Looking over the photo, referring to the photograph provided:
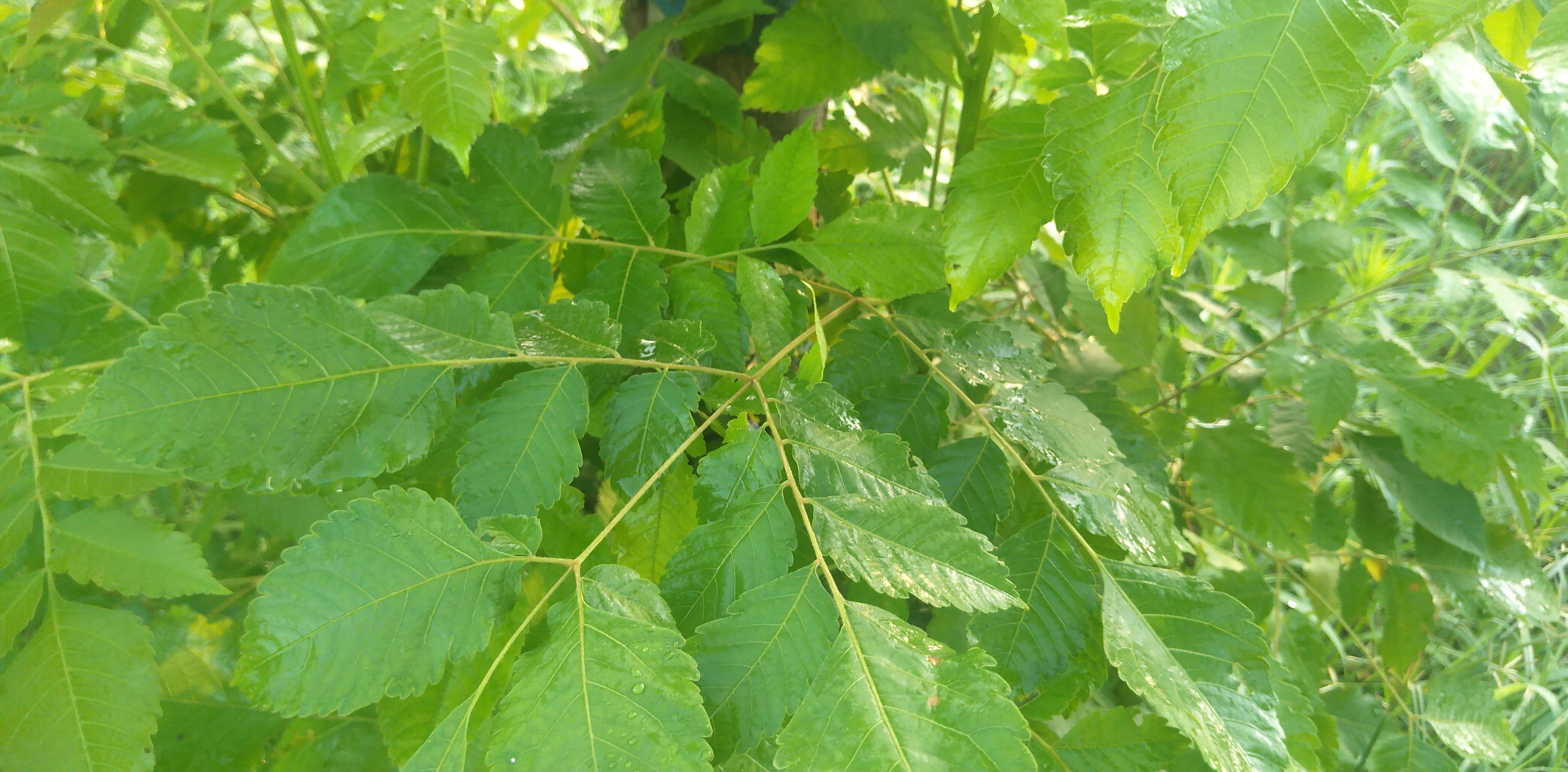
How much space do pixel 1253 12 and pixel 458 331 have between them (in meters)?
0.52

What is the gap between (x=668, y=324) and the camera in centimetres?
67

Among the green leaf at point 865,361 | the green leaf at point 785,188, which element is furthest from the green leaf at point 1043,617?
the green leaf at point 785,188

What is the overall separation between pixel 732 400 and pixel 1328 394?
84cm

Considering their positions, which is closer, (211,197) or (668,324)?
(668,324)

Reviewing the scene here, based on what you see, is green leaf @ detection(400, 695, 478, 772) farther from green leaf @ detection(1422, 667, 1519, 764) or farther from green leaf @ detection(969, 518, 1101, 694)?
green leaf @ detection(1422, 667, 1519, 764)

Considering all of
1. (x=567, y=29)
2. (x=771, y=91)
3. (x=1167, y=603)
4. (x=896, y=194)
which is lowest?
(x=1167, y=603)

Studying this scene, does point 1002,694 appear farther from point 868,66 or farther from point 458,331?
point 868,66

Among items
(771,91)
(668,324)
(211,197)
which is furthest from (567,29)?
(668,324)

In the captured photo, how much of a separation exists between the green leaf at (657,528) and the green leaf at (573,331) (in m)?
0.11

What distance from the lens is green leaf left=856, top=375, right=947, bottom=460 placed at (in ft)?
2.51

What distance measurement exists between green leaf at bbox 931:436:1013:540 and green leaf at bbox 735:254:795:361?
0.57ft

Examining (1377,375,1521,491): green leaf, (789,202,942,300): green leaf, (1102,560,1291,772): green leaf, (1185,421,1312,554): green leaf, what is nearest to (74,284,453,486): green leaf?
(789,202,942,300): green leaf

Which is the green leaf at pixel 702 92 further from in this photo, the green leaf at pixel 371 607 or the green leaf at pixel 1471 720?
the green leaf at pixel 1471 720

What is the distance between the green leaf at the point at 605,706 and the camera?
427mm
